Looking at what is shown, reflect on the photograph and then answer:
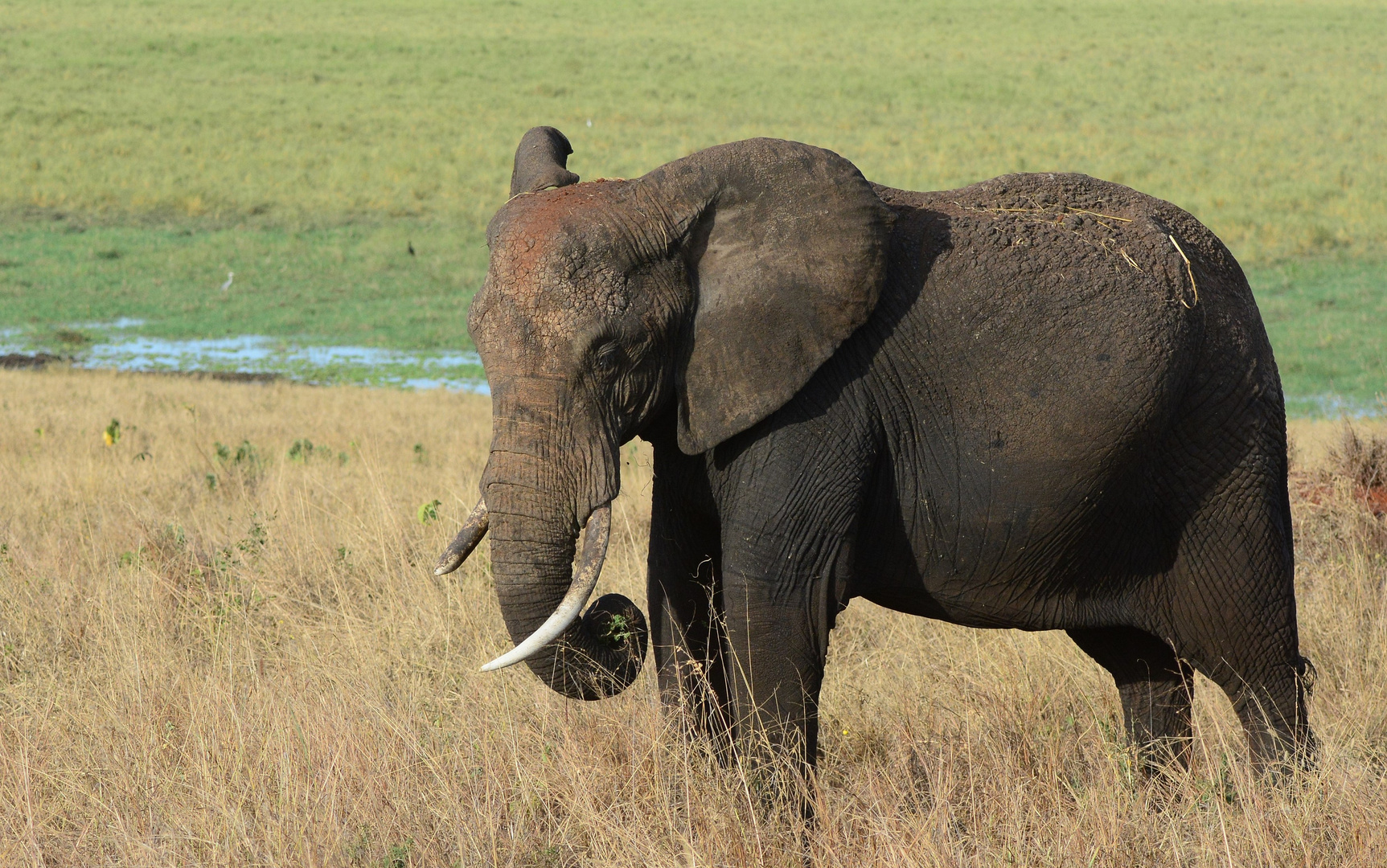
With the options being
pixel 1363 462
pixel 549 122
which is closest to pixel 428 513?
pixel 1363 462

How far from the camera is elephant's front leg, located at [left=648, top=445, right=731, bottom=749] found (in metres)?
4.23

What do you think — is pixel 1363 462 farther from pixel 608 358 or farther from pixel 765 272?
pixel 608 358

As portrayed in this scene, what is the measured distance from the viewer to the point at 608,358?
12.2 feet

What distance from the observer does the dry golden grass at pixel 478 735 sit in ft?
12.6

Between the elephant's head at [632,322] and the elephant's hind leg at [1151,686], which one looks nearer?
the elephant's head at [632,322]

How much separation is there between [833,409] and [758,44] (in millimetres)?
54456

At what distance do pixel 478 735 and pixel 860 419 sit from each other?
1.78 meters

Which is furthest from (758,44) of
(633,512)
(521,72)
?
(633,512)

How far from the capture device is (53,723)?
473 centimetres

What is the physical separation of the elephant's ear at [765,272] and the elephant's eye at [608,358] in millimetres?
229

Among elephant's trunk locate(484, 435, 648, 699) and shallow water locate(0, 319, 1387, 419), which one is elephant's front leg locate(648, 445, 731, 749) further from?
shallow water locate(0, 319, 1387, 419)

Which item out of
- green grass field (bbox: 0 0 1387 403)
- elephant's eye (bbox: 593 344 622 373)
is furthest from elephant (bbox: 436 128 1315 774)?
green grass field (bbox: 0 0 1387 403)

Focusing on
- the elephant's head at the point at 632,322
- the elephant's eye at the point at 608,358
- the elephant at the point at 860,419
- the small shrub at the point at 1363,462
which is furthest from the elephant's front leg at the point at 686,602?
the small shrub at the point at 1363,462

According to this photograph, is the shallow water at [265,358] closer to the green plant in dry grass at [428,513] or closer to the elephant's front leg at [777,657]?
the green plant in dry grass at [428,513]
